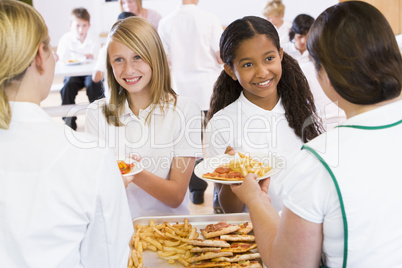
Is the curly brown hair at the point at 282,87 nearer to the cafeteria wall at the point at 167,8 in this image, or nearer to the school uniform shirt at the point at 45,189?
the school uniform shirt at the point at 45,189

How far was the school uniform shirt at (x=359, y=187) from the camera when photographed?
2.83ft

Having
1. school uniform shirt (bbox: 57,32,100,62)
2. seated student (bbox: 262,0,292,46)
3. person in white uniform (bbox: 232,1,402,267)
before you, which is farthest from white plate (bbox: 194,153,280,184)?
seated student (bbox: 262,0,292,46)

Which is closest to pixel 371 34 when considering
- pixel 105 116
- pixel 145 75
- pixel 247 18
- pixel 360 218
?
pixel 360 218

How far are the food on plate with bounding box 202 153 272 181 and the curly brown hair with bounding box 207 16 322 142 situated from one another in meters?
0.35

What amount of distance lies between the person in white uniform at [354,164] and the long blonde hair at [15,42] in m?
0.58

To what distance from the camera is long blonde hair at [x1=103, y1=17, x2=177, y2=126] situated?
5.78 ft

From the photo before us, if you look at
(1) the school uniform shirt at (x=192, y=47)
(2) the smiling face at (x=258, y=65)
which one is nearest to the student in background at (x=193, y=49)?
(1) the school uniform shirt at (x=192, y=47)

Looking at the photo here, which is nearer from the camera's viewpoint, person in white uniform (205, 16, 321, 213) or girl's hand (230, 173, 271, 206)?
girl's hand (230, 173, 271, 206)

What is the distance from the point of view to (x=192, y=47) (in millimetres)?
3648

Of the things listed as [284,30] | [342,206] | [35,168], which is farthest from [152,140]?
[284,30]

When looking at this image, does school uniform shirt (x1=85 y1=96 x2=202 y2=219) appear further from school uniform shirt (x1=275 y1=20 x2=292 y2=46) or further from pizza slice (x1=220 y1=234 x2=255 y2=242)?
school uniform shirt (x1=275 y1=20 x2=292 y2=46)

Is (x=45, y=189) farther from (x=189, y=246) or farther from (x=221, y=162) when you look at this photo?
(x=221, y=162)

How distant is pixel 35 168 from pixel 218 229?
66 cm

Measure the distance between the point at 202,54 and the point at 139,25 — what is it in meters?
1.91
